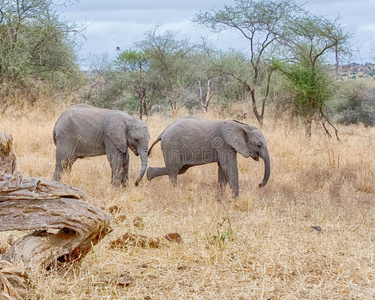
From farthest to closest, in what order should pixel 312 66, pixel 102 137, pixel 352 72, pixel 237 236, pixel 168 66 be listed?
pixel 352 72 → pixel 168 66 → pixel 312 66 → pixel 102 137 → pixel 237 236

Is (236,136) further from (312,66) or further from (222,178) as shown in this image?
(312,66)

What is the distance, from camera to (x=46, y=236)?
12.9 ft

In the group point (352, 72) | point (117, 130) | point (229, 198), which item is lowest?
point (229, 198)

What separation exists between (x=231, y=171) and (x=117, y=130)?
5.69 ft

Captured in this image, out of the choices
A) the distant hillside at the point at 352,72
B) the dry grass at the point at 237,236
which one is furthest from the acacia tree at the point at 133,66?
the dry grass at the point at 237,236

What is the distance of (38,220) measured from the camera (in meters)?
3.75

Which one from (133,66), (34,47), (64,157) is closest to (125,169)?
(64,157)

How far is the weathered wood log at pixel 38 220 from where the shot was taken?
11.7 feet

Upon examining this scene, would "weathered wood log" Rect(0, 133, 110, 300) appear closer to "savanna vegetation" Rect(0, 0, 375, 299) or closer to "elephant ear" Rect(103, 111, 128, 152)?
"savanna vegetation" Rect(0, 0, 375, 299)

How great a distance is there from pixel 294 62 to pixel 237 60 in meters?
11.0

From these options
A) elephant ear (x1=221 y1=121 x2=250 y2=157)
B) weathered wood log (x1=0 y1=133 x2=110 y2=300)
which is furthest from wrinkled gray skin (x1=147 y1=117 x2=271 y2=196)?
weathered wood log (x1=0 y1=133 x2=110 y2=300)

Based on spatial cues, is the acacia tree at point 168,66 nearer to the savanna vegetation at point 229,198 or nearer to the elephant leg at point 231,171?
the savanna vegetation at point 229,198

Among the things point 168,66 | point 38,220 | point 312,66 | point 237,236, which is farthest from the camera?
point 168,66

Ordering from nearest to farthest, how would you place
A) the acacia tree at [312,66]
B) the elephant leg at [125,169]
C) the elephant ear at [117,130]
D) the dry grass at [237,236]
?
1. the dry grass at [237,236]
2. the elephant ear at [117,130]
3. the elephant leg at [125,169]
4. the acacia tree at [312,66]
